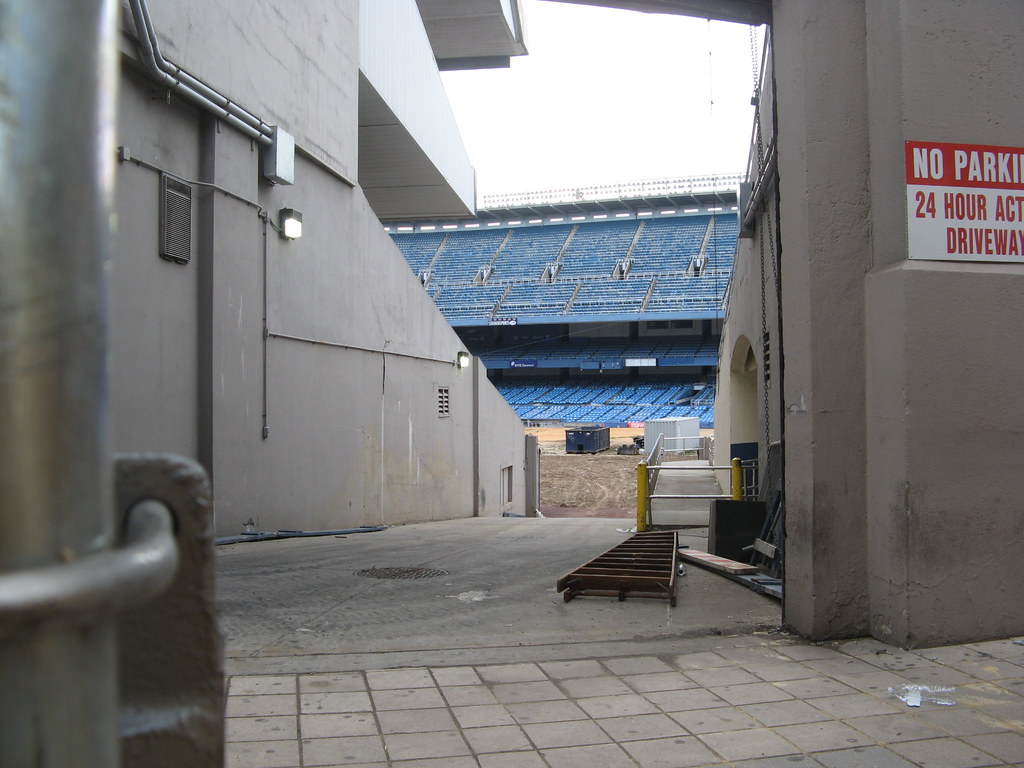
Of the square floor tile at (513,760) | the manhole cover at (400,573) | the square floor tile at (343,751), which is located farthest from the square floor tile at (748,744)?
the manhole cover at (400,573)

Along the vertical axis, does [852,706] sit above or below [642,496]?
below

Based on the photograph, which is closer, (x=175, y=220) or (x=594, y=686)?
(x=594, y=686)

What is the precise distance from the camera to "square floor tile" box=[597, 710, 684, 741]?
3.11 meters

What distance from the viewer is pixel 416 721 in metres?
3.27

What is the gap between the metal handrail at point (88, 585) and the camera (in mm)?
661

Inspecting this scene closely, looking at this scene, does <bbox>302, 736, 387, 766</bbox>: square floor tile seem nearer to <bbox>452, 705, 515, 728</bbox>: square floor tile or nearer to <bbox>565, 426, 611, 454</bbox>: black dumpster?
<bbox>452, 705, 515, 728</bbox>: square floor tile

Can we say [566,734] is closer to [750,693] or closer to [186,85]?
[750,693]

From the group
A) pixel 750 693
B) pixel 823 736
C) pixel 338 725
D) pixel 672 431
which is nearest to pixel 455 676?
pixel 338 725

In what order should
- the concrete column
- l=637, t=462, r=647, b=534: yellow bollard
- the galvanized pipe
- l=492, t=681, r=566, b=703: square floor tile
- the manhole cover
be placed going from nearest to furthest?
l=492, t=681, r=566, b=703: square floor tile → the concrete column → the manhole cover → the galvanized pipe → l=637, t=462, r=647, b=534: yellow bollard

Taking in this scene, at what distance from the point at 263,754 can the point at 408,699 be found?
2.54 feet

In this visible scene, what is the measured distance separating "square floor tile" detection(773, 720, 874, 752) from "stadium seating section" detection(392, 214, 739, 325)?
4263cm

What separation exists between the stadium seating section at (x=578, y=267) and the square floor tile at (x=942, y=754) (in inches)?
1683

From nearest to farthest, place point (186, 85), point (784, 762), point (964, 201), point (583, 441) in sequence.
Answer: point (784, 762) < point (964, 201) < point (186, 85) < point (583, 441)

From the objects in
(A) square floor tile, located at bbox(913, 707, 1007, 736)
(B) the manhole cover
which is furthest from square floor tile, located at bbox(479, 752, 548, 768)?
(B) the manhole cover
